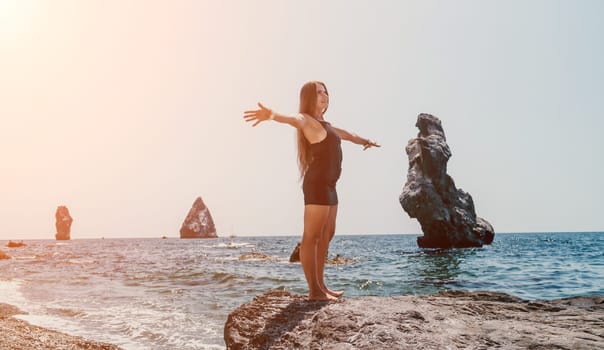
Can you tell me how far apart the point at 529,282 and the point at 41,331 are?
15314 mm

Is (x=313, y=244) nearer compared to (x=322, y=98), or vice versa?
(x=313, y=244)

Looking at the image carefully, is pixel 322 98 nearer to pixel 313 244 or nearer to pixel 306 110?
pixel 306 110

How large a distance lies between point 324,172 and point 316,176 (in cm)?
10

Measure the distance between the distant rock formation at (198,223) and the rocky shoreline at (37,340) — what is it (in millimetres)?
148809

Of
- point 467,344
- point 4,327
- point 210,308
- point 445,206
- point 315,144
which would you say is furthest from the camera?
point 445,206

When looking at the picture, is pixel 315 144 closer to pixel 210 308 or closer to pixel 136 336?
pixel 136 336

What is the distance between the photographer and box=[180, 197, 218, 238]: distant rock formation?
Answer: 154 m

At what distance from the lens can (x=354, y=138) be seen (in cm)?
556

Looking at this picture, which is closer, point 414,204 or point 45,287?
point 45,287

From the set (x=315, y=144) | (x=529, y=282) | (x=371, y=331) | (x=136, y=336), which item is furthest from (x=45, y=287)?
(x=529, y=282)

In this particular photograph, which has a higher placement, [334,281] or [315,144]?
[315,144]

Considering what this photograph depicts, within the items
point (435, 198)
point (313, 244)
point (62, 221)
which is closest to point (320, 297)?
point (313, 244)

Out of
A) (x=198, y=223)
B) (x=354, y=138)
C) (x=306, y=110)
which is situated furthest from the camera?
(x=198, y=223)

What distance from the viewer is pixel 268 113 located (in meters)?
4.12
